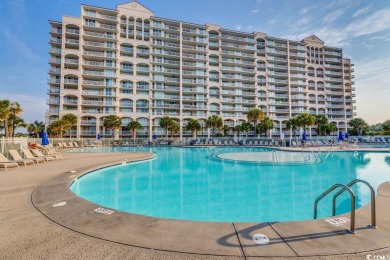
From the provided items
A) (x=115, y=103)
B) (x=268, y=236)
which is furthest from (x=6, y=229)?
(x=115, y=103)

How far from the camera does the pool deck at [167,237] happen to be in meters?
2.63

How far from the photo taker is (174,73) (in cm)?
4875

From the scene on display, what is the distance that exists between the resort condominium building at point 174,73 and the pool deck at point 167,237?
1701 inches

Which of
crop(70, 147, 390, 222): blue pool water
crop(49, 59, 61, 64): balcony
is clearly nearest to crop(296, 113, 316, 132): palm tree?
crop(70, 147, 390, 222): blue pool water

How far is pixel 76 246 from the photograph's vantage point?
2842mm

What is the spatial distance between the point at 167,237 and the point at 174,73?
1915 inches

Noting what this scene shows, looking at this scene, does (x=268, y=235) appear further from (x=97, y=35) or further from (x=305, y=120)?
(x=97, y=35)

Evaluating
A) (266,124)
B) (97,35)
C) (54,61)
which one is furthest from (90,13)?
(266,124)

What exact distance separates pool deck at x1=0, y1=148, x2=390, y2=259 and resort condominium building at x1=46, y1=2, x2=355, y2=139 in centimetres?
4321

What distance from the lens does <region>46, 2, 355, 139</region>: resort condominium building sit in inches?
1670

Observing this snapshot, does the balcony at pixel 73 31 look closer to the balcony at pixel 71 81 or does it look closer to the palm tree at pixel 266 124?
the balcony at pixel 71 81

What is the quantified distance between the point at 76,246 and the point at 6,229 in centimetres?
173

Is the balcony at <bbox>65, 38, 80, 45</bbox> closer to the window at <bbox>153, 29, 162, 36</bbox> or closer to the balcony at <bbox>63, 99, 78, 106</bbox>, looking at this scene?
the balcony at <bbox>63, 99, 78, 106</bbox>

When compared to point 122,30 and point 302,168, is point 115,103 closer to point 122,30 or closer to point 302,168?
point 122,30
